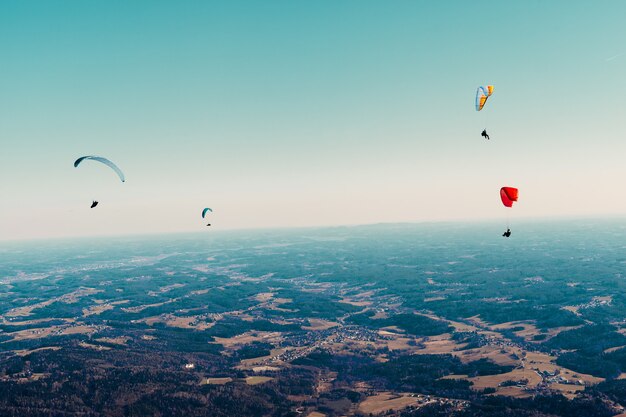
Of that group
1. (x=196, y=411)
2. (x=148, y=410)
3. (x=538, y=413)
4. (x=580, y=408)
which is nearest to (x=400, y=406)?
(x=538, y=413)

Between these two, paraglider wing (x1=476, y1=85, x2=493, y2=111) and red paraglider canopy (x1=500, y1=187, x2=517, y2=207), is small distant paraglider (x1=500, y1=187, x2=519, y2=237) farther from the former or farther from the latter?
paraglider wing (x1=476, y1=85, x2=493, y2=111)

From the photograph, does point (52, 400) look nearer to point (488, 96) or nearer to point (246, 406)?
point (246, 406)

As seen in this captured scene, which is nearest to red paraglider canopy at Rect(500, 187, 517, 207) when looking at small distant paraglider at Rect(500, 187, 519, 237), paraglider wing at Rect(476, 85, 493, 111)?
small distant paraglider at Rect(500, 187, 519, 237)

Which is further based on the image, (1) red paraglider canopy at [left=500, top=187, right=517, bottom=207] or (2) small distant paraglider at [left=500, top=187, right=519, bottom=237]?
(1) red paraglider canopy at [left=500, top=187, right=517, bottom=207]

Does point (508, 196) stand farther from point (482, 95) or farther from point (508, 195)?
point (482, 95)

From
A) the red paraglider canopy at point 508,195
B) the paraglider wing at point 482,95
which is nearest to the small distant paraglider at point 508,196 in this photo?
the red paraglider canopy at point 508,195
